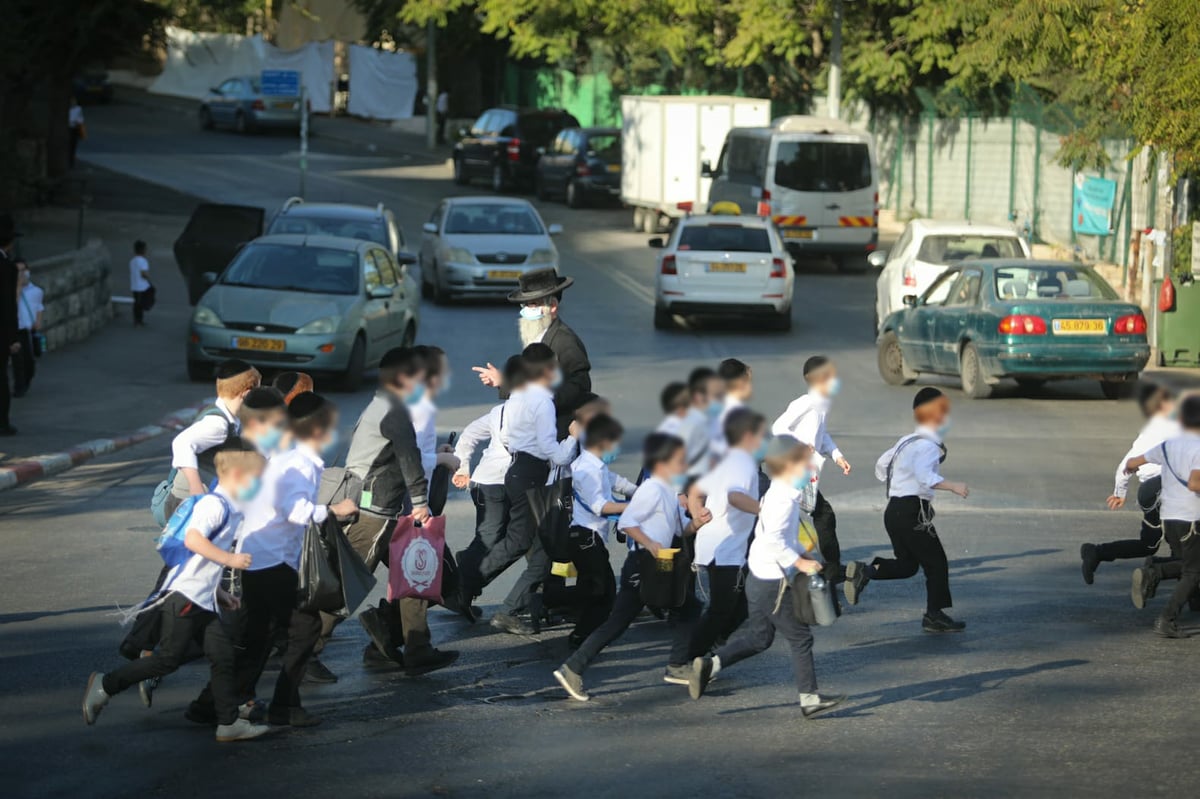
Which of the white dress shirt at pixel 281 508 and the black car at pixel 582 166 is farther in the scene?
the black car at pixel 582 166

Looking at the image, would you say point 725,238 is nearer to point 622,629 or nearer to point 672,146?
point 672,146

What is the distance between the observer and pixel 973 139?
133 feet

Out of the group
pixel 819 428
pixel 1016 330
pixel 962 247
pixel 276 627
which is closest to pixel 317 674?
pixel 276 627

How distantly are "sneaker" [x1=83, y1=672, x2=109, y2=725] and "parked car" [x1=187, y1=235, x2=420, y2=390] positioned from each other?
12.0 meters

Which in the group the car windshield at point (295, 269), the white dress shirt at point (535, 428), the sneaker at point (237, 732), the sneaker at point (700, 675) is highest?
the car windshield at point (295, 269)

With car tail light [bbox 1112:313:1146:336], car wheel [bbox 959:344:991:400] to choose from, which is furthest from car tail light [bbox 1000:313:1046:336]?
car wheel [bbox 959:344:991:400]

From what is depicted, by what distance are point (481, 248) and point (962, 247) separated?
8.20 metres

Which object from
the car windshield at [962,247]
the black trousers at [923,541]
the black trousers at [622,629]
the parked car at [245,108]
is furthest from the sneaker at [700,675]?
the parked car at [245,108]

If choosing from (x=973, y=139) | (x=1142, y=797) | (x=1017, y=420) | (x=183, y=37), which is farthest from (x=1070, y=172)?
(x=183, y=37)

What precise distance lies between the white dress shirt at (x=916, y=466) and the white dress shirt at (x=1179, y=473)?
1214 millimetres

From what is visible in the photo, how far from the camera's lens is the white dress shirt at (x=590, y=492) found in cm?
953

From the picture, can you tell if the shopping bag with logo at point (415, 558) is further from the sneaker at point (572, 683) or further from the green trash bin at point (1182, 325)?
the green trash bin at point (1182, 325)

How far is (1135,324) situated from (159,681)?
11083 millimetres

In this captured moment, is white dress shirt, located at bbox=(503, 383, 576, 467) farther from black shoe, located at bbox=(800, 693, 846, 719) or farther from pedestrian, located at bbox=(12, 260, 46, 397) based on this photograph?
pedestrian, located at bbox=(12, 260, 46, 397)
